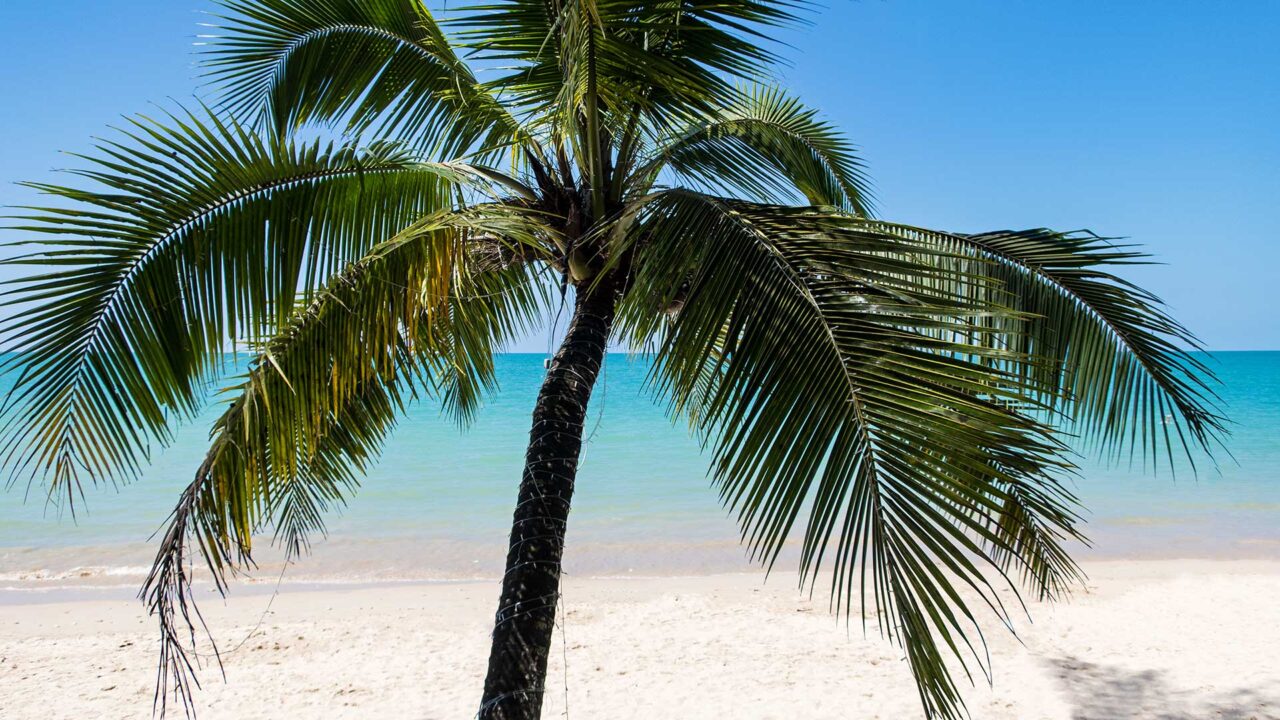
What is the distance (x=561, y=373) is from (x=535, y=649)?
A: 1.10m

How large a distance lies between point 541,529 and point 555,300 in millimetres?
1239

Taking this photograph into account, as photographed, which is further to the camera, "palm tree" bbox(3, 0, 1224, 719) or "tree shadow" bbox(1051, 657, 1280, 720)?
"tree shadow" bbox(1051, 657, 1280, 720)

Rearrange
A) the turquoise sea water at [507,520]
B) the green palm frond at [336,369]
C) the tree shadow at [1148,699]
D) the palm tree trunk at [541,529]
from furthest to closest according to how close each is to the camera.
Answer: the turquoise sea water at [507,520] → the tree shadow at [1148,699] → the palm tree trunk at [541,529] → the green palm frond at [336,369]

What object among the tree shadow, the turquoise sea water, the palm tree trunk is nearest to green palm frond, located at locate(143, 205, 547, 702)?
the palm tree trunk

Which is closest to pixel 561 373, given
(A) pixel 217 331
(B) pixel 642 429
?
(A) pixel 217 331

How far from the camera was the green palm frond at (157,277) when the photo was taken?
→ 2.60 m

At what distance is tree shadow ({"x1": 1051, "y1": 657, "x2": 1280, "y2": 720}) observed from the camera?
16.3ft

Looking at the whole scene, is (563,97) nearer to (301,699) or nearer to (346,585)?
(301,699)

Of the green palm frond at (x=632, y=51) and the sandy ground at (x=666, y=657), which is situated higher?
the green palm frond at (x=632, y=51)

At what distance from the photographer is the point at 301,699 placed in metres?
5.49

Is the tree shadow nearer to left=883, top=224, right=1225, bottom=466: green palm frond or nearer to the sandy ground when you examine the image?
the sandy ground

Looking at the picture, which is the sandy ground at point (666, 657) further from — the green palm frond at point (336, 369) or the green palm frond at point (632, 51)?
the green palm frond at point (632, 51)

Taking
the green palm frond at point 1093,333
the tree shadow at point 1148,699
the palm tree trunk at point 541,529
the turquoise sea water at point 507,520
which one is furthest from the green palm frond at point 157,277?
the tree shadow at point 1148,699

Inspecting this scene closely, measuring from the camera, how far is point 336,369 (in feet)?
9.95
